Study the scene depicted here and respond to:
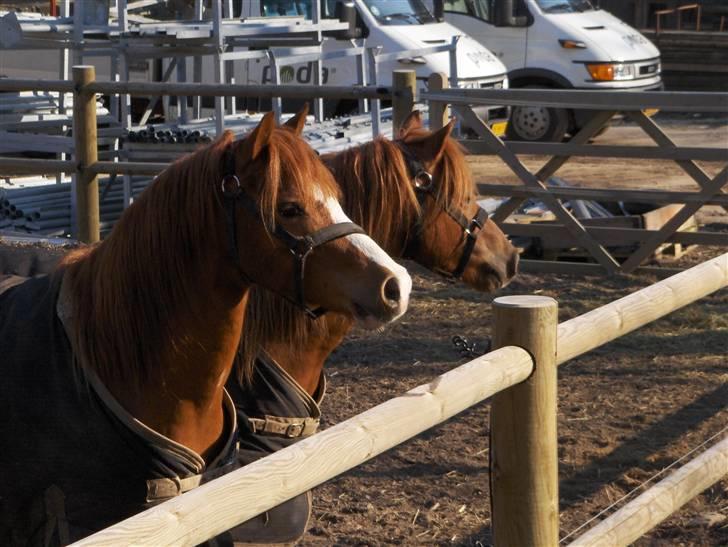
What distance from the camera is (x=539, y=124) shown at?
44.9 feet

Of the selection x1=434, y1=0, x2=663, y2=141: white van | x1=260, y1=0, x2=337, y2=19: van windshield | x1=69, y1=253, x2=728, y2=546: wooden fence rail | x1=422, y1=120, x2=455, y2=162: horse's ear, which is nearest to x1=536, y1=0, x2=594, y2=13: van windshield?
x1=434, y1=0, x2=663, y2=141: white van

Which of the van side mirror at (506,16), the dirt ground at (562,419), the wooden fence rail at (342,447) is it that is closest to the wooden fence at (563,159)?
the dirt ground at (562,419)

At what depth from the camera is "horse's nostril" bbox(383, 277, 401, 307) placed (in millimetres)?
2676

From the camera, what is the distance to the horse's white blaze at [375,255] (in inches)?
106

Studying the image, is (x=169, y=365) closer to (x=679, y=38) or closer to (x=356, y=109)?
(x=356, y=109)

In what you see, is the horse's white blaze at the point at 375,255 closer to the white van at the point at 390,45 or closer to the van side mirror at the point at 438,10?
the white van at the point at 390,45

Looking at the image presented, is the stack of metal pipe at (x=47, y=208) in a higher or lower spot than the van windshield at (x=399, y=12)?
lower

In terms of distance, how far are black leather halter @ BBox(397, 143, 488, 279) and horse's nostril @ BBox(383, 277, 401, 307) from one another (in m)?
1.27

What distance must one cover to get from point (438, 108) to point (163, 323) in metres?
4.99

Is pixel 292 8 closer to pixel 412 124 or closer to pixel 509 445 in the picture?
pixel 412 124

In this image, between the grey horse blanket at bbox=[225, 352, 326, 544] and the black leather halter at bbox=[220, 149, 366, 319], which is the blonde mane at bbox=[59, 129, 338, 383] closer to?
the black leather halter at bbox=[220, 149, 366, 319]

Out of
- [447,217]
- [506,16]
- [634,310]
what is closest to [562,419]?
[447,217]

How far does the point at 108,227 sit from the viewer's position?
8.42 meters

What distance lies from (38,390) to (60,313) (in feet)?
0.63
